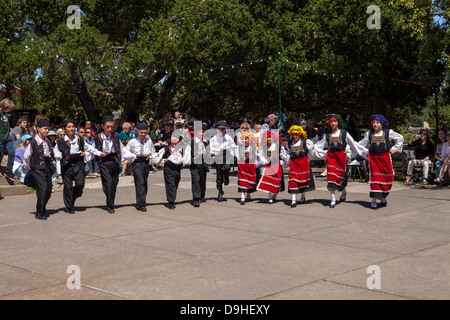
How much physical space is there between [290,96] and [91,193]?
627 inches

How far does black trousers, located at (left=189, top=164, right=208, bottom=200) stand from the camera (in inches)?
473

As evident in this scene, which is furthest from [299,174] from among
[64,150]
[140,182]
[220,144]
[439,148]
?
[439,148]

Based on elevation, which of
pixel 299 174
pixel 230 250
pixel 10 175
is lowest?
pixel 230 250

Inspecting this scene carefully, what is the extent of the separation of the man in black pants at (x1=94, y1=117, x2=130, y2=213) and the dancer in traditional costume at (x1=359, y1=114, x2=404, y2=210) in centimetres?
473

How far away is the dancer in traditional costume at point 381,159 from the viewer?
37.7 ft

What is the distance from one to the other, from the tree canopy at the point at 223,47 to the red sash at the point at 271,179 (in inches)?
404

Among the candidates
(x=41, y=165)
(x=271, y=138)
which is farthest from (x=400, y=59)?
(x=41, y=165)

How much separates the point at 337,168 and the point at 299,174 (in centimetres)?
75

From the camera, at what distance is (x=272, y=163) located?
12320 millimetres

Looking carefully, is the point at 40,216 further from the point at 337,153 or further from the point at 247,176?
the point at 337,153

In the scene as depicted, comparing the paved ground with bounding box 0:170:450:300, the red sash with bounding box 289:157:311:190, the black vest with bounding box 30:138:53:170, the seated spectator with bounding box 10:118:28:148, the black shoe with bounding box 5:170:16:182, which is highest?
the seated spectator with bounding box 10:118:28:148

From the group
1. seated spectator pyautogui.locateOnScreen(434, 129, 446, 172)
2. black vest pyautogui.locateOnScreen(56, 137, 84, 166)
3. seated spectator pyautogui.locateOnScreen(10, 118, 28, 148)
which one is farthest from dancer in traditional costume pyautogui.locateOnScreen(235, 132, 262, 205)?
seated spectator pyautogui.locateOnScreen(10, 118, 28, 148)

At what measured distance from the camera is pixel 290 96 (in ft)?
93.1

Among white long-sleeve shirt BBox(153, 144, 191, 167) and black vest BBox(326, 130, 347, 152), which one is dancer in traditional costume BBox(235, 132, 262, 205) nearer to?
white long-sleeve shirt BBox(153, 144, 191, 167)
